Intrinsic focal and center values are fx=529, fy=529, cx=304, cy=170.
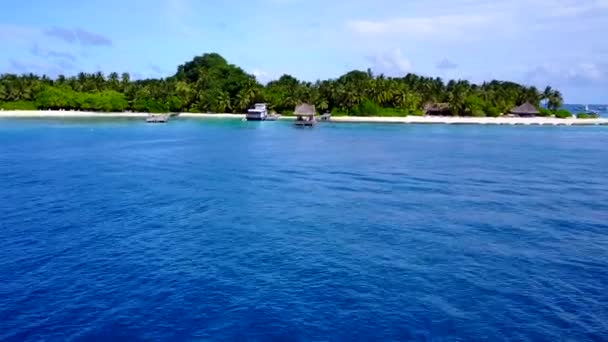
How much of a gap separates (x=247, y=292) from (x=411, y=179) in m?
28.9

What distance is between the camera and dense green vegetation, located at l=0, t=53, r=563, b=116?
142m

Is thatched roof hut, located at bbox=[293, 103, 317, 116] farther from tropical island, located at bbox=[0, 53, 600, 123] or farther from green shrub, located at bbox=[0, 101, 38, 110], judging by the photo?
green shrub, located at bbox=[0, 101, 38, 110]

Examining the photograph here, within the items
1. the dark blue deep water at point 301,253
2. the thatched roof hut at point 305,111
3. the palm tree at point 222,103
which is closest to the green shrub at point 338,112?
the thatched roof hut at point 305,111

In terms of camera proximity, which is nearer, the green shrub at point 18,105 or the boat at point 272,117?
the boat at point 272,117

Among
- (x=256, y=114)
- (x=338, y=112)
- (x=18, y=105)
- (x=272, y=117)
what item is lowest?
(x=272, y=117)

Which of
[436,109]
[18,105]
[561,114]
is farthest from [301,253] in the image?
[561,114]

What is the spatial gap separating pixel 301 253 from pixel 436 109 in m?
130

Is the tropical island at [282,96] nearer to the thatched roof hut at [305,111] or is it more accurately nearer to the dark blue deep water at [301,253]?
the thatched roof hut at [305,111]

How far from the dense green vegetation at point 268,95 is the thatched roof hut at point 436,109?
1.21 metres

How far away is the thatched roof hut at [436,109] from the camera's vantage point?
5773 inches

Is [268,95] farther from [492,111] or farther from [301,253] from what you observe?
[301,253]

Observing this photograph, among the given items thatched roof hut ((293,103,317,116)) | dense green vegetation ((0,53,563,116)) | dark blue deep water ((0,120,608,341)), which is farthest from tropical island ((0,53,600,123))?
dark blue deep water ((0,120,608,341))

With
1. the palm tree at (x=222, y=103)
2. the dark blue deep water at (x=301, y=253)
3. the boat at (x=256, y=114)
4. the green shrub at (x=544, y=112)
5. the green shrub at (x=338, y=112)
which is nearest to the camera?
the dark blue deep water at (x=301, y=253)

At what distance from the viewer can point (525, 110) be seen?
468ft
